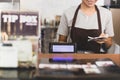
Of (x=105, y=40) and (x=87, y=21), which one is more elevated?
(x=87, y=21)

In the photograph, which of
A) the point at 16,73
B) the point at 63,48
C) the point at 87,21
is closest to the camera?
the point at 16,73

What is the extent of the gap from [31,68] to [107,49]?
91cm

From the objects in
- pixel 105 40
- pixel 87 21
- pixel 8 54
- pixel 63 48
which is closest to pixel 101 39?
pixel 105 40

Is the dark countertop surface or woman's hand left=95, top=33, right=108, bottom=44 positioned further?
woman's hand left=95, top=33, right=108, bottom=44

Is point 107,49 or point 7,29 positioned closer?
point 7,29

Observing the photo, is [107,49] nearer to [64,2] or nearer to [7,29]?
[7,29]

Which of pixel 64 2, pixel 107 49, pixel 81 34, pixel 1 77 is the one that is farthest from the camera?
pixel 64 2

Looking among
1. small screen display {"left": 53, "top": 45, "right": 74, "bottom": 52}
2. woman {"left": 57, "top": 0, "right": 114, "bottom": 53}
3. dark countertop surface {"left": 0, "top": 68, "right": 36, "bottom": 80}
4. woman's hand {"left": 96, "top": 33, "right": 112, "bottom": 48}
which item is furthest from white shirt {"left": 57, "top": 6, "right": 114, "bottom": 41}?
dark countertop surface {"left": 0, "top": 68, "right": 36, "bottom": 80}

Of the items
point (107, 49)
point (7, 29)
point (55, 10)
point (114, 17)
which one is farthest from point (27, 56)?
point (55, 10)

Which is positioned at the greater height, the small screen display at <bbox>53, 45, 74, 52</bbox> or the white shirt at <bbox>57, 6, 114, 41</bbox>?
the white shirt at <bbox>57, 6, 114, 41</bbox>

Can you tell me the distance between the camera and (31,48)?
3.71 ft

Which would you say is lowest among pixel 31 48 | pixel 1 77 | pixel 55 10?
pixel 1 77

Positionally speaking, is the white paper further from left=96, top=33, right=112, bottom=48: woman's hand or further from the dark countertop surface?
left=96, top=33, right=112, bottom=48: woman's hand

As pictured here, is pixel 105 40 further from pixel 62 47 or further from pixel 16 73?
pixel 16 73
